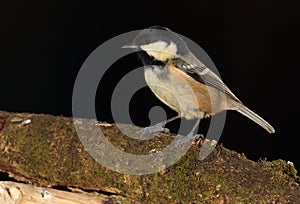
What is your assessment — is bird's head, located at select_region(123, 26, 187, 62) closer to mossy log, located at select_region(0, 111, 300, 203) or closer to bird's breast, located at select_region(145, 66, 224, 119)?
bird's breast, located at select_region(145, 66, 224, 119)

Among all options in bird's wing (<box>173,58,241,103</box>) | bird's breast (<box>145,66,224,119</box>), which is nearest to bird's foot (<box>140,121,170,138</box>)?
bird's breast (<box>145,66,224,119</box>)

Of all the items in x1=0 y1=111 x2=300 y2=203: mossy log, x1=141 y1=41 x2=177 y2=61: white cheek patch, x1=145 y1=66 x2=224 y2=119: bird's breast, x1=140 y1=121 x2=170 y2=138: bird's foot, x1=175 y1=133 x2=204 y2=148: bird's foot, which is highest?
x1=141 y1=41 x2=177 y2=61: white cheek patch

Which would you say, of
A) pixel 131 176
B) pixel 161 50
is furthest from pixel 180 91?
pixel 131 176

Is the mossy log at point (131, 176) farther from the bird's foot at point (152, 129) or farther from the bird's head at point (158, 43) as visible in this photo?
the bird's head at point (158, 43)

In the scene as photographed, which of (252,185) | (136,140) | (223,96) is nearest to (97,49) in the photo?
(223,96)

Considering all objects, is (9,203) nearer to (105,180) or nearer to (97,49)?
(105,180)

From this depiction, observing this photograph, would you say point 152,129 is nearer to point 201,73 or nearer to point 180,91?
point 180,91

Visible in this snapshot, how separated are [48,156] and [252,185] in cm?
69

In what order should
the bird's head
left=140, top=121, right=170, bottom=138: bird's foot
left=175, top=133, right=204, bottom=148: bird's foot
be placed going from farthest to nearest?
the bird's head < left=140, top=121, right=170, bottom=138: bird's foot < left=175, top=133, right=204, bottom=148: bird's foot

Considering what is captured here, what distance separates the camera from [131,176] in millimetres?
1591

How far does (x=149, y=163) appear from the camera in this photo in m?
1.60

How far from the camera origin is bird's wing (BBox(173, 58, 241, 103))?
2.04 meters

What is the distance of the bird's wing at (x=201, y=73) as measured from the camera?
204cm

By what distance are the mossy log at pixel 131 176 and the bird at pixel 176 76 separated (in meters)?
0.27
